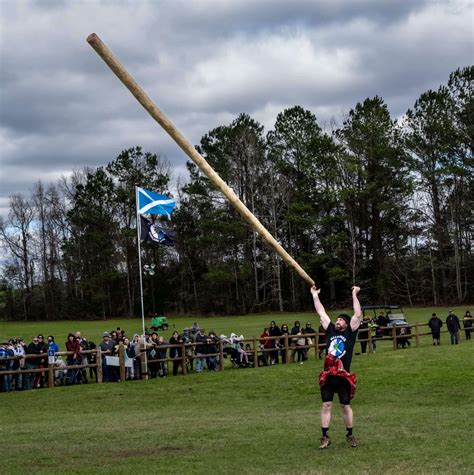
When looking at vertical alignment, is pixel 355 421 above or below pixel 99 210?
below

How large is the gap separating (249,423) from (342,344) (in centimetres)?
340

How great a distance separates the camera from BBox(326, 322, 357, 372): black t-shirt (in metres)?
8.16

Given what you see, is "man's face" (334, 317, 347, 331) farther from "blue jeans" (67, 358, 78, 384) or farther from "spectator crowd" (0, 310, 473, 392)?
"blue jeans" (67, 358, 78, 384)

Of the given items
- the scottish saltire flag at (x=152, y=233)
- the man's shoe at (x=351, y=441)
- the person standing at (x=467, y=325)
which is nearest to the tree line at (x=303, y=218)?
the person standing at (x=467, y=325)

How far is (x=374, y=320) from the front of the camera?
95.8 ft

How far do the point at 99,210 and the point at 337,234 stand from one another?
24.3 meters

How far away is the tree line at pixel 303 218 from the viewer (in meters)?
54.3

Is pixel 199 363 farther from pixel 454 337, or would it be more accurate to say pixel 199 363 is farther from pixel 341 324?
pixel 341 324

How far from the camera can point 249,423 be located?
10938mm

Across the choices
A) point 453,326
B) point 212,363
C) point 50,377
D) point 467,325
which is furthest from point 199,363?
point 467,325

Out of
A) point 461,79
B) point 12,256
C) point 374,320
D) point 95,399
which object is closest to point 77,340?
point 95,399

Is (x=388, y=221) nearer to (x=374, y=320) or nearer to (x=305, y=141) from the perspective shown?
(x=305, y=141)

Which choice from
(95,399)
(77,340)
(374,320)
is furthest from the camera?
(374,320)

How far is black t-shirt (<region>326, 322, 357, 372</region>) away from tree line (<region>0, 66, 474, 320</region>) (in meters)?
46.7
